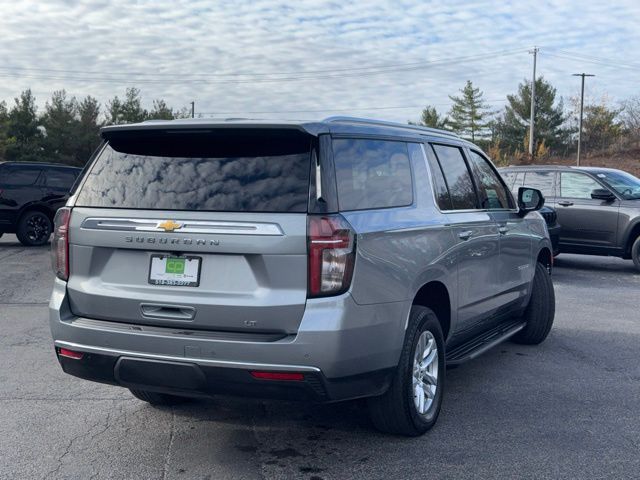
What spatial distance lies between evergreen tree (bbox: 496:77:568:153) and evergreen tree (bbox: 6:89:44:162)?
42.7 m

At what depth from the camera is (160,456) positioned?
4590mm

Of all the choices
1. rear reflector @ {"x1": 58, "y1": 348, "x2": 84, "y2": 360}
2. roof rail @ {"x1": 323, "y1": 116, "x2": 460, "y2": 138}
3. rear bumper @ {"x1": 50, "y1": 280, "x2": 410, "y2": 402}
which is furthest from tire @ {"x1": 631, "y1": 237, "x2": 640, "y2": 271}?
rear reflector @ {"x1": 58, "y1": 348, "x2": 84, "y2": 360}

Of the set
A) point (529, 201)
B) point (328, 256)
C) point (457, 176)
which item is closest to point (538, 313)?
point (529, 201)

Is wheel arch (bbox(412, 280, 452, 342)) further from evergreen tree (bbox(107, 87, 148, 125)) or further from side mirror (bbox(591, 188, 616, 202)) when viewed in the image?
evergreen tree (bbox(107, 87, 148, 125))

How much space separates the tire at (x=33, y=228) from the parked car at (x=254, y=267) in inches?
532

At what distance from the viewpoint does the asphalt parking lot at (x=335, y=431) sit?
4407mm

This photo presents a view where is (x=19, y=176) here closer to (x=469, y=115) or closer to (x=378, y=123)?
(x=378, y=123)

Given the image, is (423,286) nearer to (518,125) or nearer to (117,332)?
(117,332)

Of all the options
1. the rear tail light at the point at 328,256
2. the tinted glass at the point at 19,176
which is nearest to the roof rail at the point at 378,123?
the rear tail light at the point at 328,256

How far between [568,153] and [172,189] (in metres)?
75.8

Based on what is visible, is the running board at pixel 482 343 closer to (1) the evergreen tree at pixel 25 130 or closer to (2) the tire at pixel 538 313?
(2) the tire at pixel 538 313

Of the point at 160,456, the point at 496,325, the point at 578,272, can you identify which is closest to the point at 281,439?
the point at 160,456

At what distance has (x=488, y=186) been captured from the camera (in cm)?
664

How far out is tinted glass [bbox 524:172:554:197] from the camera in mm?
13953
